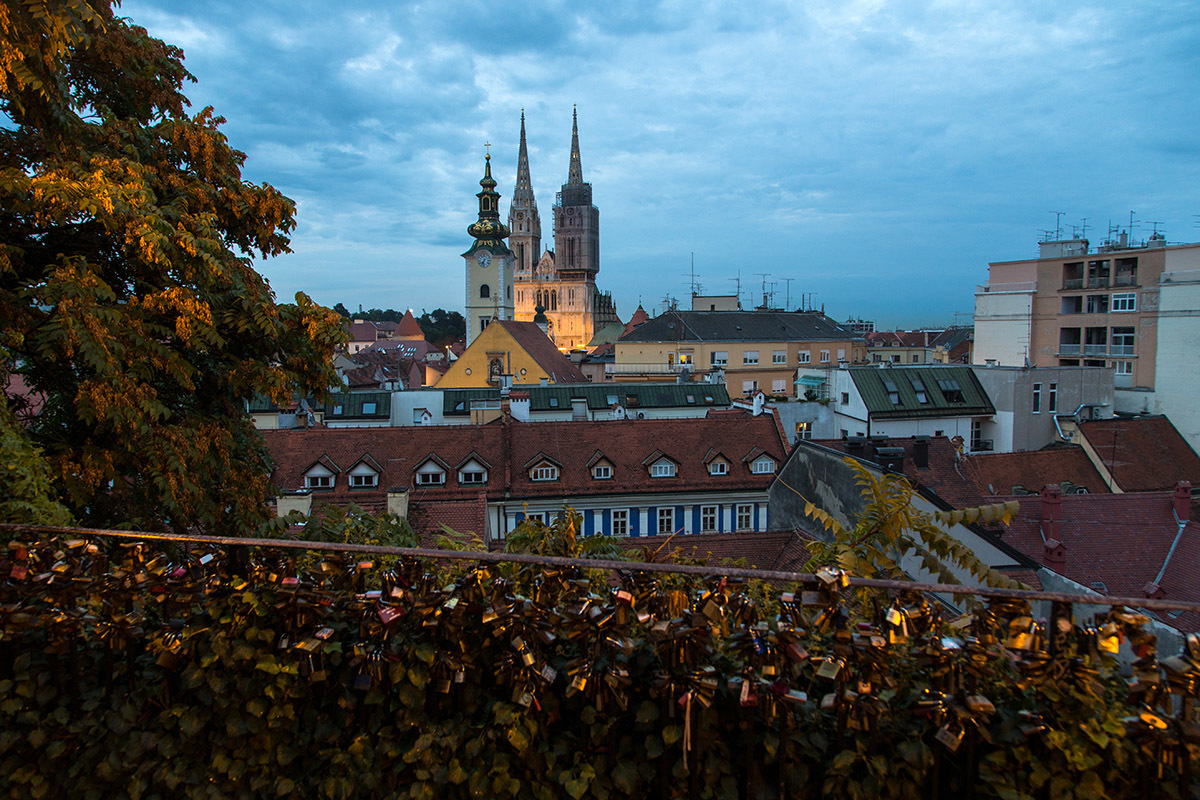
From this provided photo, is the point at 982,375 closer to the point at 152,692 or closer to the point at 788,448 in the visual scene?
the point at 788,448

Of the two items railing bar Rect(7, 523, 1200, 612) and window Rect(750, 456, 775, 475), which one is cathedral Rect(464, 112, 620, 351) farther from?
railing bar Rect(7, 523, 1200, 612)

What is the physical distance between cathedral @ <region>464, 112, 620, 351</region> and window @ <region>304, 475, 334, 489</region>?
110 m

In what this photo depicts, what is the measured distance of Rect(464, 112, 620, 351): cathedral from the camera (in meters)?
142

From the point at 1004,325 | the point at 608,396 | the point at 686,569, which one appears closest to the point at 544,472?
the point at 608,396

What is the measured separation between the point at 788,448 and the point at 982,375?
56.0 ft

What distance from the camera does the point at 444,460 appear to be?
→ 2559cm

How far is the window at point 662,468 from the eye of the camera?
26.4 metres

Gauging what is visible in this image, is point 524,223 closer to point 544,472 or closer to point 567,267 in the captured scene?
point 567,267

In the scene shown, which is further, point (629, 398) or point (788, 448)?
point (629, 398)

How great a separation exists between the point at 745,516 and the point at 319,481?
14.8 meters

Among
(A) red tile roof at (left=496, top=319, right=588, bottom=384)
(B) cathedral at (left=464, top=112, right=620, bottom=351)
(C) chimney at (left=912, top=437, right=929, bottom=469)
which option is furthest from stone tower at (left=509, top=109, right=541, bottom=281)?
(C) chimney at (left=912, top=437, right=929, bottom=469)

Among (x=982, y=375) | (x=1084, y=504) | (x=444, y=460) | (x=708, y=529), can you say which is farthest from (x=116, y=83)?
(x=982, y=375)

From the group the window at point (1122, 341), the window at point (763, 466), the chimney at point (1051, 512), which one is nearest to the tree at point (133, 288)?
the chimney at point (1051, 512)

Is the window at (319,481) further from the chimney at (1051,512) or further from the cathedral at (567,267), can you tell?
the cathedral at (567,267)
